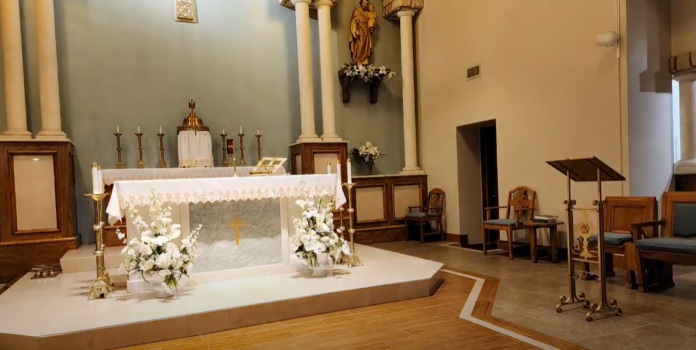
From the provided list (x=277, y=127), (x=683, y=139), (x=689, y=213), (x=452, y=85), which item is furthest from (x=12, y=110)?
(x=683, y=139)

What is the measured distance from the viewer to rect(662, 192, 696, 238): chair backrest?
14.8 ft

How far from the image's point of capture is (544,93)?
6.37m

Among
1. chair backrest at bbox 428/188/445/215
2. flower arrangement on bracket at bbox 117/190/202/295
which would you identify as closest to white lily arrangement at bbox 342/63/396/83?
chair backrest at bbox 428/188/445/215

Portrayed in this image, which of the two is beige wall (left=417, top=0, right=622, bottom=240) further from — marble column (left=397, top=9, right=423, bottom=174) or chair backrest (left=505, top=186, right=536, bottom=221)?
marble column (left=397, top=9, right=423, bottom=174)

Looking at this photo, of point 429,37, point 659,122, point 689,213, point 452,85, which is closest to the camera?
point 689,213

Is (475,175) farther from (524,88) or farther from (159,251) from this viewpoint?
(159,251)

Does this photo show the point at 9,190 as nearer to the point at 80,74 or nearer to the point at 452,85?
the point at 80,74

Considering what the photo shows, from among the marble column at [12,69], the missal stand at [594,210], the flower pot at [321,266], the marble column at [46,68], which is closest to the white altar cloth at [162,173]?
the marble column at [46,68]

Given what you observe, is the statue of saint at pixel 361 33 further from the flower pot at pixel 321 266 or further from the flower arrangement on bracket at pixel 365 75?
the flower pot at pixel 321 266

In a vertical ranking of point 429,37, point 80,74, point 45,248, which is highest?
point 429,37

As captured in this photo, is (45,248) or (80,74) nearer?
(45,248)

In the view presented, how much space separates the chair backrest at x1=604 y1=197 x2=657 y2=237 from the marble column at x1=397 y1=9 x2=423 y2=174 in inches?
155

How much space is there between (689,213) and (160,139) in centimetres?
666

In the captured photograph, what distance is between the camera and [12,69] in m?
6.45
